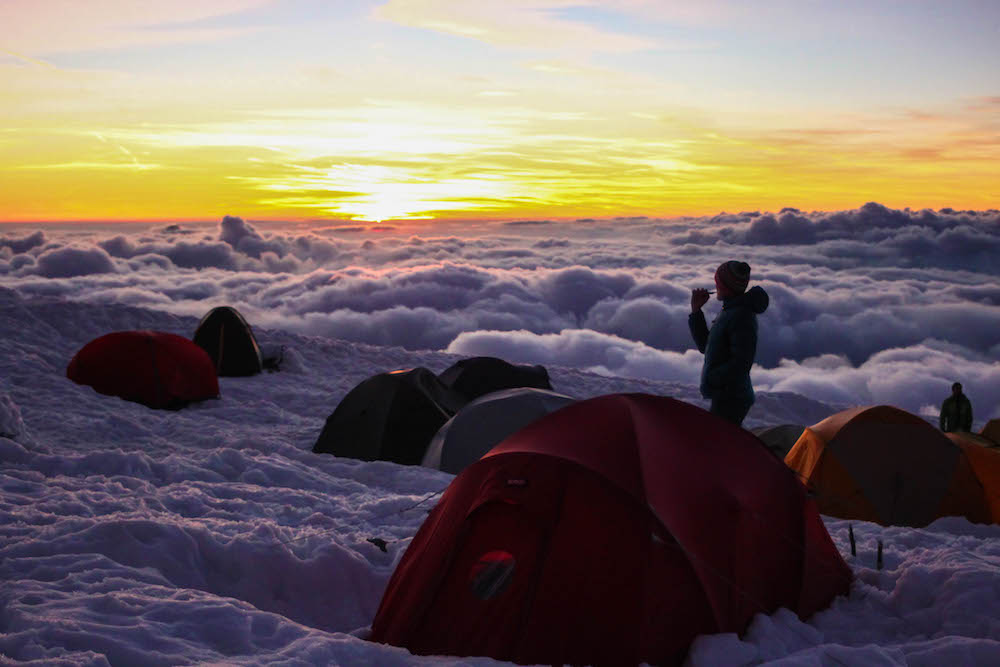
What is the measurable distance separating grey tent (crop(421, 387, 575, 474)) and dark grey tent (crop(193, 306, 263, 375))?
11.2 m

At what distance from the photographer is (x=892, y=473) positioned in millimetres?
9430

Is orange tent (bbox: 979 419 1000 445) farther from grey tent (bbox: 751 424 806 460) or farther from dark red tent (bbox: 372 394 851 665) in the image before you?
dark red tent (bbox: 372 394 851 665)

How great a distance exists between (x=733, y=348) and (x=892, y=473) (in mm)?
4531

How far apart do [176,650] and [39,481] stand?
525cm

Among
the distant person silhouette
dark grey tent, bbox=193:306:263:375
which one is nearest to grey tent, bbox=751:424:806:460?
the distant person silhouette

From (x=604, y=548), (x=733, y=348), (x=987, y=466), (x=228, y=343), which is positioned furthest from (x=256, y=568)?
(x=228, y=343)

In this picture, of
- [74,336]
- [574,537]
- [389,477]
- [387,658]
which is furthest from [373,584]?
[74,336]

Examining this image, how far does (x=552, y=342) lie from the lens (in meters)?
128

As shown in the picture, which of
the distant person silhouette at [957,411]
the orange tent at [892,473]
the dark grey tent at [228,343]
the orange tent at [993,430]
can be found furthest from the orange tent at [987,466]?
the dark grey tent at [228,343]

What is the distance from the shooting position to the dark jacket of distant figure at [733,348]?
245 inches

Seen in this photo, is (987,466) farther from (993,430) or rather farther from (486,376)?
(486,376)

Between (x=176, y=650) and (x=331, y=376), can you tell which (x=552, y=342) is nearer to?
(x=331, y=376)

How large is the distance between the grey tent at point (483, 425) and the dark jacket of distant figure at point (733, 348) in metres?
4.89

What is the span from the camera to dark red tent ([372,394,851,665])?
4.26 metres
